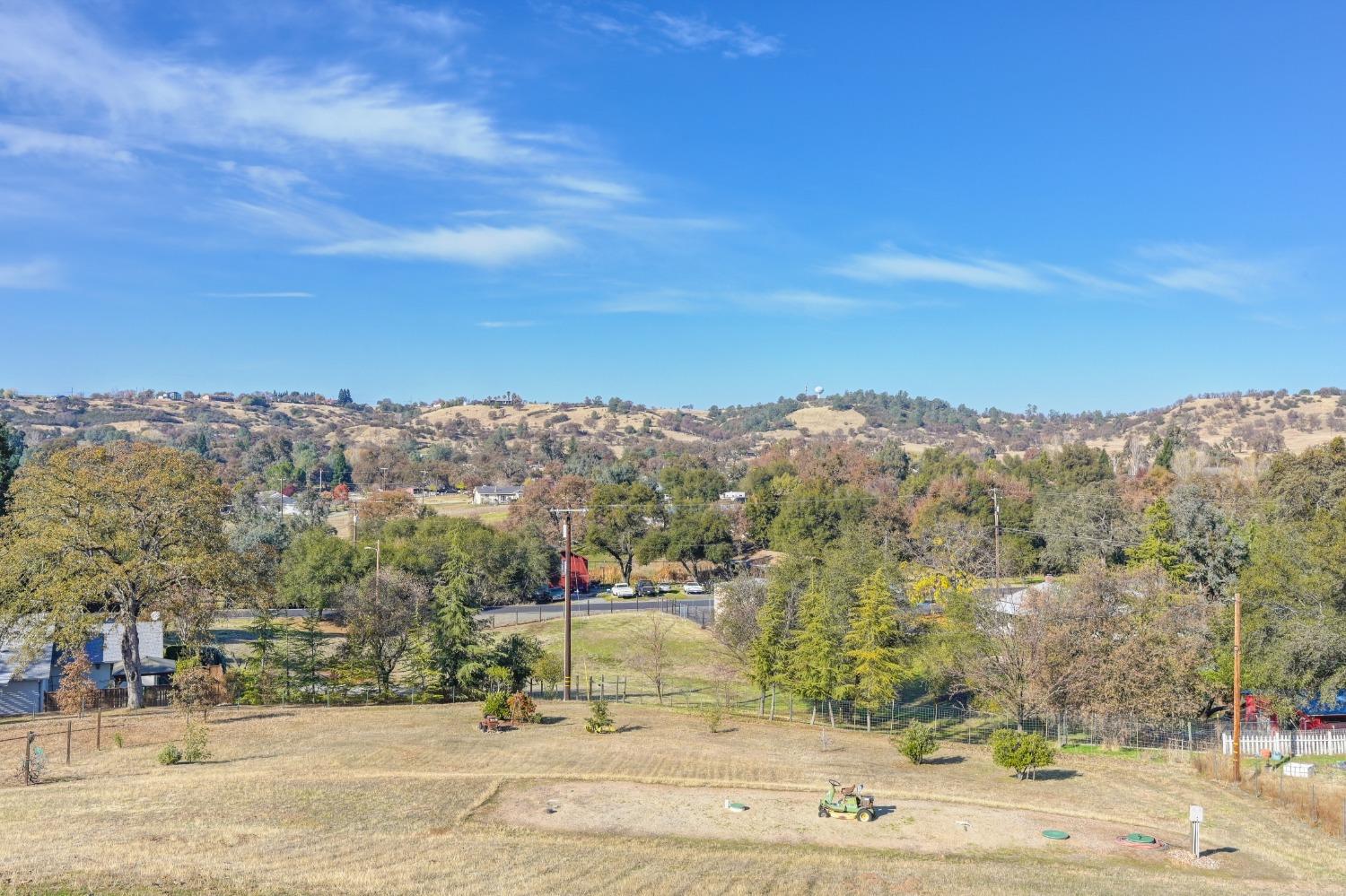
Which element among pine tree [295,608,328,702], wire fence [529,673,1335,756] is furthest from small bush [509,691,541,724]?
pine tree [295,608,328,702]

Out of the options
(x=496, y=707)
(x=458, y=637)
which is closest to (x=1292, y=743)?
(x=496, y=707)

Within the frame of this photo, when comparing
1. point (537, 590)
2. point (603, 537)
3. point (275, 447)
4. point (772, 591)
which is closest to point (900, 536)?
point (603, 537)

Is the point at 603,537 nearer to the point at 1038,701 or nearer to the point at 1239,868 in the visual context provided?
the point at 1038,701

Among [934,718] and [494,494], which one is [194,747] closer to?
[934,718]

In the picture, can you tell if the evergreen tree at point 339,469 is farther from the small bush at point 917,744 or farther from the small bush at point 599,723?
the small bush at point 917,744

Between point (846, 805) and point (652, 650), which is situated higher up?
point (846, 805)

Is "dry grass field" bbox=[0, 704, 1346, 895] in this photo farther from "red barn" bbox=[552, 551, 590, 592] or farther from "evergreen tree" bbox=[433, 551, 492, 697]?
"red barn" bbox=[552, 551, 590, 592]
